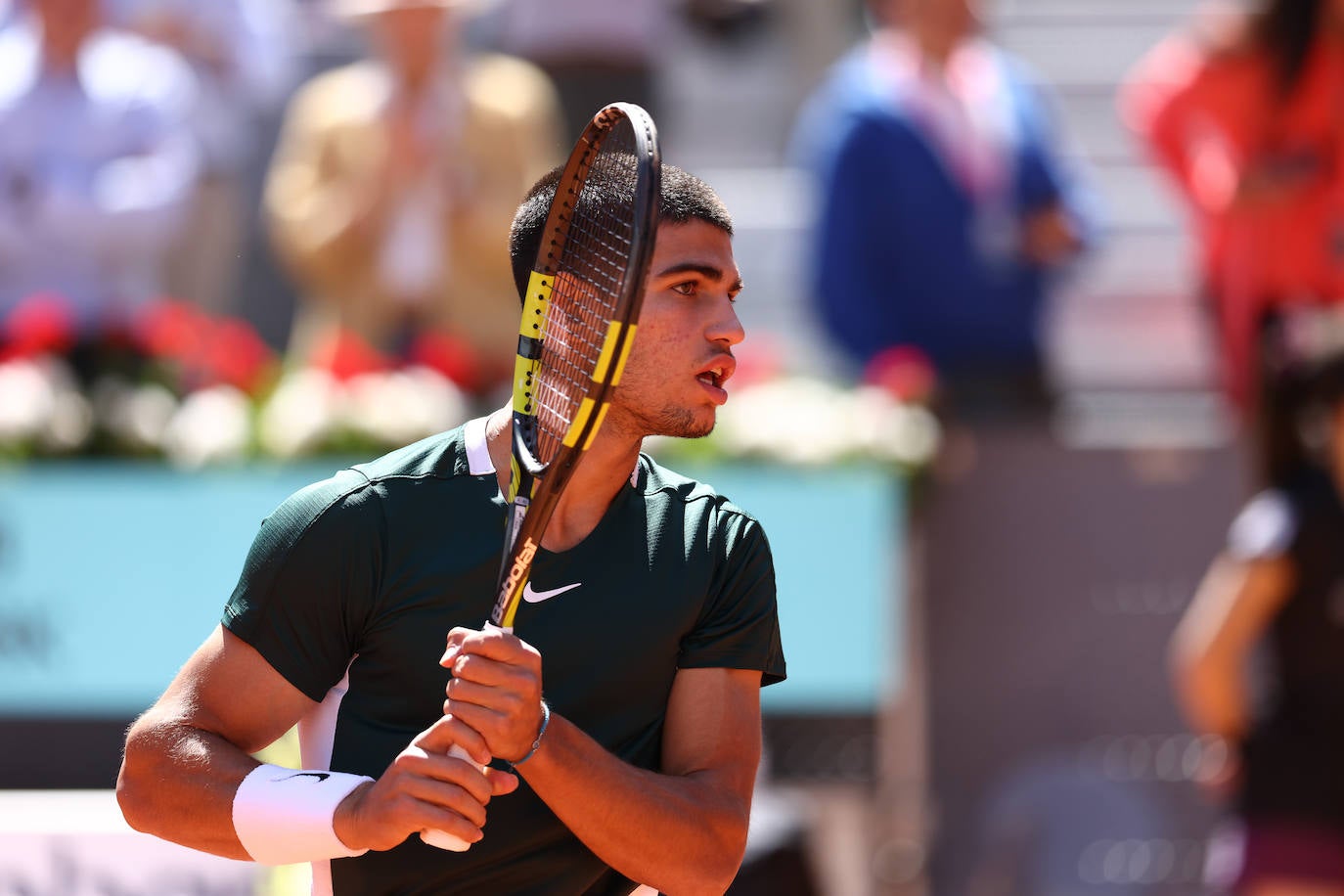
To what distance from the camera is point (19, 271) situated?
6.45m

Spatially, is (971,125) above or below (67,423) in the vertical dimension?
above

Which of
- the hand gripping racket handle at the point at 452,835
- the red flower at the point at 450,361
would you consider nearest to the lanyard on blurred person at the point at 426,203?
the red flower at the point at 450,361

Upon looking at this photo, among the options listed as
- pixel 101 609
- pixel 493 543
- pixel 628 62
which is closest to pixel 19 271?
pixel 101 609

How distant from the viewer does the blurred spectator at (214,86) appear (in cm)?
726

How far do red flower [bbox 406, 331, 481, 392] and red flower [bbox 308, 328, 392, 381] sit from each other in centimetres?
13

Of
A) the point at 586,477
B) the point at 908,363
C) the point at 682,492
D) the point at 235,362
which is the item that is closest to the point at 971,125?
the point at 908,363

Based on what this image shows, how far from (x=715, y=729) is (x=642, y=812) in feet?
0.62

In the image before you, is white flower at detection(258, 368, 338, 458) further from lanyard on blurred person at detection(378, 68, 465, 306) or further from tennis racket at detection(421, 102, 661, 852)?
tennis racket at detection(421, 102, 661, 852)

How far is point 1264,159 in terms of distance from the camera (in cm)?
654

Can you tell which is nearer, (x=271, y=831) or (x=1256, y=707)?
(x=271, y=831)

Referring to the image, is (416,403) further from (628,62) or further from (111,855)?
(628,62)

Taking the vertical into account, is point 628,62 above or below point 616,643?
above

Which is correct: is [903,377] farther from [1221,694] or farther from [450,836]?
[450,836]

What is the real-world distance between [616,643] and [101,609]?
3827 millimetres
